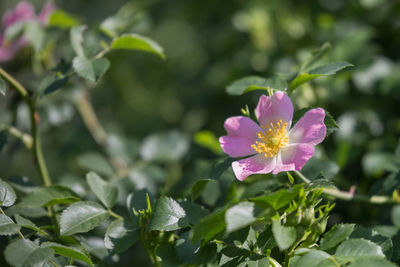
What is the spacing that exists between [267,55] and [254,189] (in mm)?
866

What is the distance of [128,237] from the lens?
2.83 feet

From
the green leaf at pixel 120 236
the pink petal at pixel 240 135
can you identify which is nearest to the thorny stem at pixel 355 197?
the pink petal at pixel 240 135

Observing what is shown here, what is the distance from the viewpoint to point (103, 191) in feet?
3.15

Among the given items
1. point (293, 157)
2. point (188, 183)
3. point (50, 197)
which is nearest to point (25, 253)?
point (50, 197)

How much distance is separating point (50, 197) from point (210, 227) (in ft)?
1.27

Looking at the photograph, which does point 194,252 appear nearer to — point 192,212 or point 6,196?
point 192,212

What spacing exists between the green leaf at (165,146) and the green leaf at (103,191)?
1.87 ft

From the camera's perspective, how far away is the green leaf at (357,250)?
0.72 m

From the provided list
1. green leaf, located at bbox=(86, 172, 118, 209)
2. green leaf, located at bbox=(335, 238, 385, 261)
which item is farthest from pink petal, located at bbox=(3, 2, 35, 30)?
green leaf, located at bbox=(335, 238, 385, 261)

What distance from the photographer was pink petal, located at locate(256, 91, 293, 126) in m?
0.87

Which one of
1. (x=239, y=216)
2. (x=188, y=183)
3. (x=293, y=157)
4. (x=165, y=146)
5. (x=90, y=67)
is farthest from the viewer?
(x=165, y=146)

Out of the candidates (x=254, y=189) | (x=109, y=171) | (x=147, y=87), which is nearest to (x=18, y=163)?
(x=109, y=171)

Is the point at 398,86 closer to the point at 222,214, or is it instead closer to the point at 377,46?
the point at 377,46

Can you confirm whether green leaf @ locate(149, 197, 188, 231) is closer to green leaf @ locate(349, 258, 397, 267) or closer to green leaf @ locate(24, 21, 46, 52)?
green leaf @ locate(349, 258, 397, 267)
